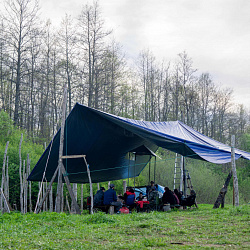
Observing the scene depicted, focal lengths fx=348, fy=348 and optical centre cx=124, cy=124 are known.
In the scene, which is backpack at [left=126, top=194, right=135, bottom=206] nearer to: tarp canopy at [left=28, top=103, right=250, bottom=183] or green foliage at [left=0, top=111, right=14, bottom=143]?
tarp canopy at [left=28, top=103, right=250, bottom=183]

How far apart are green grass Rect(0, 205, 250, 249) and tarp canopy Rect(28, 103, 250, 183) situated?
10.2 ft

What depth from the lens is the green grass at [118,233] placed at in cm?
526

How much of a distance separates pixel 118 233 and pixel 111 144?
6984 mm

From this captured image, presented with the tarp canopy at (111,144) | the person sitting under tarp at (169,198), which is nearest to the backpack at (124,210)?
the person sitting under tarp at (169,198)

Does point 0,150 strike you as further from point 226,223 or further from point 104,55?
point 226,223

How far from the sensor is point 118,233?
20.7 feet

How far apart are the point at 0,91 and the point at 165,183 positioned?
12622 millimetres

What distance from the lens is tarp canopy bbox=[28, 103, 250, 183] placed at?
10.9 metres

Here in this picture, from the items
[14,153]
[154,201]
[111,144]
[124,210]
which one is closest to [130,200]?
[124,210]

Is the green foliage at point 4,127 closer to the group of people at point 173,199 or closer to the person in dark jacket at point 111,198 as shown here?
the person in dark jacket at point 111,198

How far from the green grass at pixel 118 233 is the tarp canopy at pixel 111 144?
3115 mm

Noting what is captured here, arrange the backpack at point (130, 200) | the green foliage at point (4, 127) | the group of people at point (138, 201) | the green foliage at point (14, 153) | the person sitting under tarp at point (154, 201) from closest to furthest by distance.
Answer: the group of people at point (138, 201) → the person sitting under tarp at point (154, 201) → the backpack at point (130, 200) → the green foliage at point (14, 153) → the green foliage at point (4, 127)

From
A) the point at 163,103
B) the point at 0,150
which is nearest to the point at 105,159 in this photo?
the point at 0,150

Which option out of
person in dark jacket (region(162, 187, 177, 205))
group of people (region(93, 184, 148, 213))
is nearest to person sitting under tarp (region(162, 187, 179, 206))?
person in dark jacket (region(162, 187, 177, 205))
